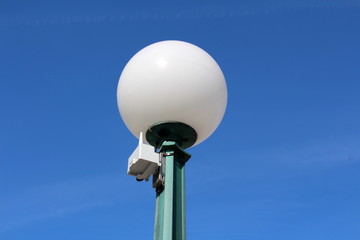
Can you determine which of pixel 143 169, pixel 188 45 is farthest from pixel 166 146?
pixel 188 45

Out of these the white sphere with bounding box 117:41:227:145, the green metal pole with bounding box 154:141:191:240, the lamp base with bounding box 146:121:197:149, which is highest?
the white sphere with bounding box 117:41:227:145

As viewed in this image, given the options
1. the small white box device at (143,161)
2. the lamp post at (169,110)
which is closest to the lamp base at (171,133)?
the lamp post at (169,110)

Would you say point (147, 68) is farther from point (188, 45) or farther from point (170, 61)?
point (188, 45)

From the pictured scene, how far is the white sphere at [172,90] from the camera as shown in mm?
4359

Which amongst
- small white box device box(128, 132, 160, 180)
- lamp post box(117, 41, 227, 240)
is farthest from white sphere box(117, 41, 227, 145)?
small white box device box(128, 132, 160, 180)

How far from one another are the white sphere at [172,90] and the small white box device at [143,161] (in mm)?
302

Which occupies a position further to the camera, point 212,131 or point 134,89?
point 212,131

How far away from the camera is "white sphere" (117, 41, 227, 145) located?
14.3 ft

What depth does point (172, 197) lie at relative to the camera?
4164mm

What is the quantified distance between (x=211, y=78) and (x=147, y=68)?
673mm

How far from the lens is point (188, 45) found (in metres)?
4.82

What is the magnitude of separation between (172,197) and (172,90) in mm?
1051

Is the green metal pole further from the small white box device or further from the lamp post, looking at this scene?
the small white box device

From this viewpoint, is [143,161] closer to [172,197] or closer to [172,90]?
[172,197]
